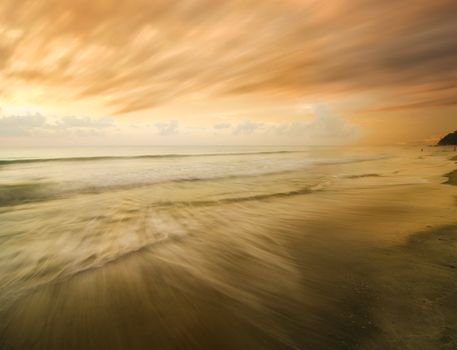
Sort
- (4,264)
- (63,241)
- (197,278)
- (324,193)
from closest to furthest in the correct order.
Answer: (197,278)
(4,264)
(63,241)
(324,193)

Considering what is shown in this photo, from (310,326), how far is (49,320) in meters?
3.33

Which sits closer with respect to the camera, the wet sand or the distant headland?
the wet sand

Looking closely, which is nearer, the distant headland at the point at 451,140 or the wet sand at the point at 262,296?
the wet sand at the point at 262,296

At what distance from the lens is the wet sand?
307 cm

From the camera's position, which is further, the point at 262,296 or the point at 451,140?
the point at 451,140

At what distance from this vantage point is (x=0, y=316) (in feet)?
12.0

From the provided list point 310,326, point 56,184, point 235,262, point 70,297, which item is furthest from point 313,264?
point 56,184

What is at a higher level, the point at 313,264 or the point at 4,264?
the point at 4,264

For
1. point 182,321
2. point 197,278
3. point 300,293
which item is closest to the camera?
point 182,321

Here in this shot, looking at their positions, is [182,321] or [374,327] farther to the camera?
[182,321]

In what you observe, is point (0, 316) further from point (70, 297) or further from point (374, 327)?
point (374, 327)

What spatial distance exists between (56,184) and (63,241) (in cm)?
1286

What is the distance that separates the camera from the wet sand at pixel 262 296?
3.07 metres

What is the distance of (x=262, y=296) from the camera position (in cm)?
395
